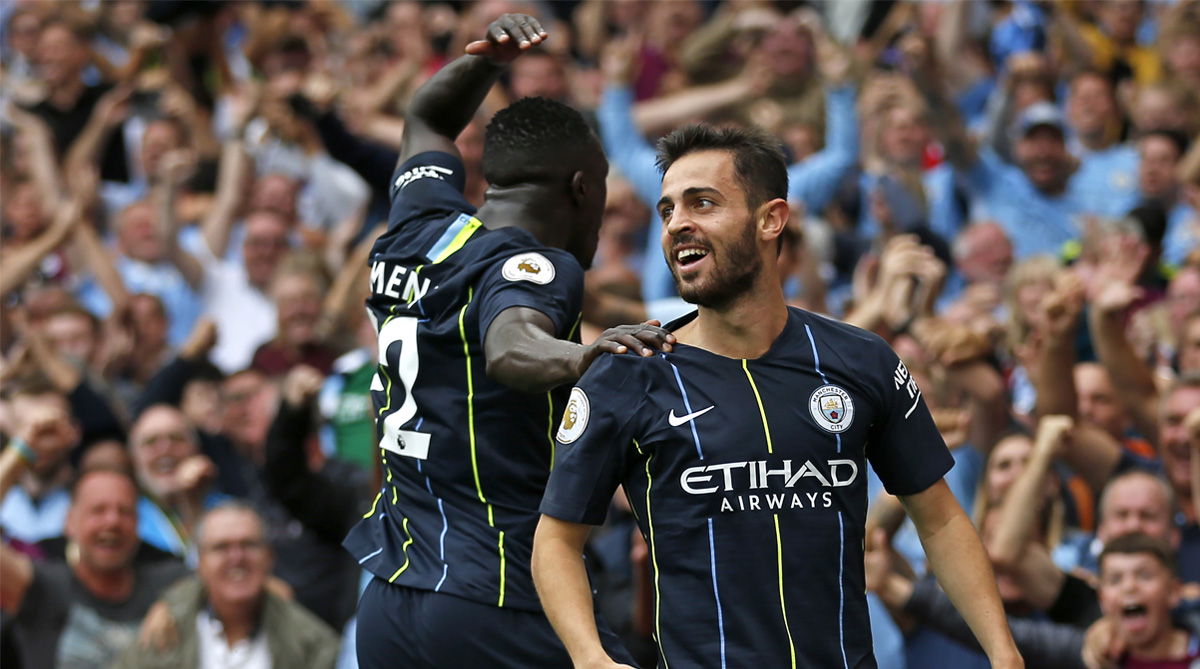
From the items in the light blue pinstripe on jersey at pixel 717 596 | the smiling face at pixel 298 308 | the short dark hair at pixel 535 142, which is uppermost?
the smiling face at pixel 298 308

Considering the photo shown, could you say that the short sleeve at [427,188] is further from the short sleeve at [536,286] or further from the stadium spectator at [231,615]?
the stadium spectator at [231,615]

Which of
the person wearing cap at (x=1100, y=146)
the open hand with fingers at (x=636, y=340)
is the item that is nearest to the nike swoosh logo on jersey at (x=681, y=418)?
the open hand with fingers at (x=636, y=340)

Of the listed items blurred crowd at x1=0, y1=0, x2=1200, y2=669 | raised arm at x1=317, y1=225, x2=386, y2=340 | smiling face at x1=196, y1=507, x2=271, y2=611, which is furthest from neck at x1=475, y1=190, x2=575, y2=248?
raised arm at x1=317, y1=225, x2=386, y2=340

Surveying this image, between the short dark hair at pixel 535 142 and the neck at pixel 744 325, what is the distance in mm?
906

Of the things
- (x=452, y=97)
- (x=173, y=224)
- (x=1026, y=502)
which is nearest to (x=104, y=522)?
(x=173, y=224)

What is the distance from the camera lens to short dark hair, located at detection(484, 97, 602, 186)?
15.1 feet

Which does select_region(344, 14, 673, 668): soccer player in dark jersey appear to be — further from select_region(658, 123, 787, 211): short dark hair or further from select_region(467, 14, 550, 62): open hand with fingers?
select_region(658, 123, 787, 211): short dark hair

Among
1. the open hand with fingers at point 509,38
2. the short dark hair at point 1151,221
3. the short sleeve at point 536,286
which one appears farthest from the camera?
the short dark hair at point 1151,221

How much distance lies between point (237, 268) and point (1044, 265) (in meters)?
5.68

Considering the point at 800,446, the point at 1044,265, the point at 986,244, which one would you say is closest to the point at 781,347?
the point at 800,446

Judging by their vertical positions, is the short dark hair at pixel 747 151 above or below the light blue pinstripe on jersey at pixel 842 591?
above

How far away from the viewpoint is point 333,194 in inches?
449

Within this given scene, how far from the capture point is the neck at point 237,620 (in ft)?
24.5

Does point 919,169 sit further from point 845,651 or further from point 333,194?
point 845,651
